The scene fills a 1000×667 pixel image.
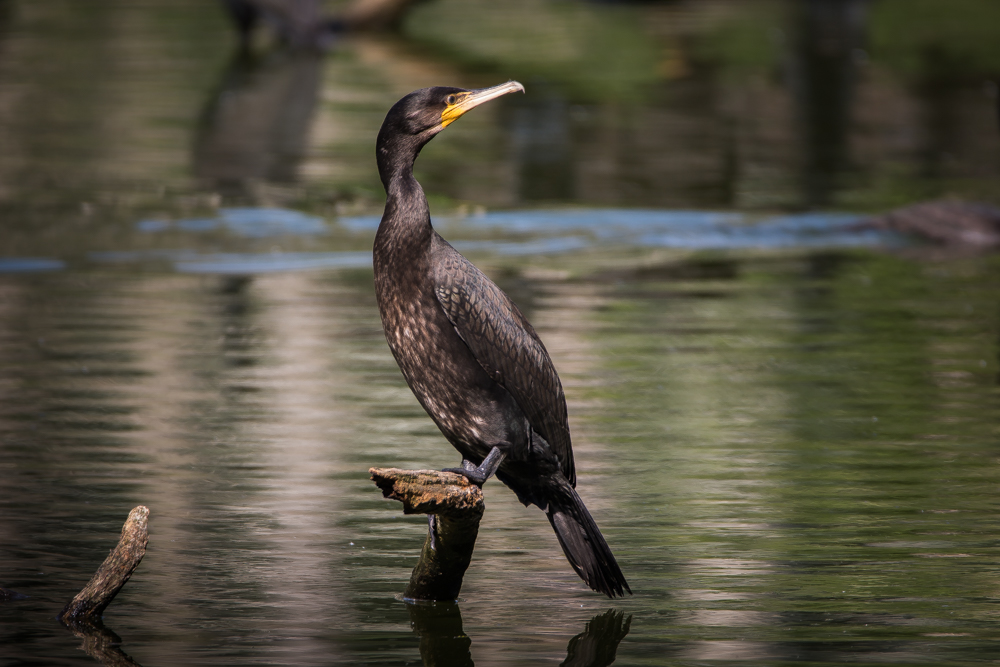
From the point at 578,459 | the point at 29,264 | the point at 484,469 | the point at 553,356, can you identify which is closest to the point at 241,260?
the point at 29,264

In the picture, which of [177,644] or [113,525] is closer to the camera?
[177,644]

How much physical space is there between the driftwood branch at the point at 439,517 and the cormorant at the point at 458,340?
10cm

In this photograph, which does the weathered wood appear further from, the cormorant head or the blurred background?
the cormorant head

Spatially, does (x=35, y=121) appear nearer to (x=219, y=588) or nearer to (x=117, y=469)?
(x=117, y=469)

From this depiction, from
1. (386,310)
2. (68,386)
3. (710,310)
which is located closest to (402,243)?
(386,310)

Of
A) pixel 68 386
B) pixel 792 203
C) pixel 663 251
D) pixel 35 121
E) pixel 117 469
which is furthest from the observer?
pixel 35 121

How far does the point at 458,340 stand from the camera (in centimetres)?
528

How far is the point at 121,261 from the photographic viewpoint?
40.2 ft

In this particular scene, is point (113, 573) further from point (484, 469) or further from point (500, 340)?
point (500, 340)

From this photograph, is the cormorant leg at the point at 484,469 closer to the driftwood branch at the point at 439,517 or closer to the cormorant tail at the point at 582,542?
the driftwood branch at the point at 439,517

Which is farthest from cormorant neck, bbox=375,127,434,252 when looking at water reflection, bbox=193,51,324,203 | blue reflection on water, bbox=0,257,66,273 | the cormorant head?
water reflection, bbox=193,51,324,203

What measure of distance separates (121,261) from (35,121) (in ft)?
25.0

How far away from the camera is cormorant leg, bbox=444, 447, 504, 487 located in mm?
5133

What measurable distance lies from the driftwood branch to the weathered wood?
0.82 metres
